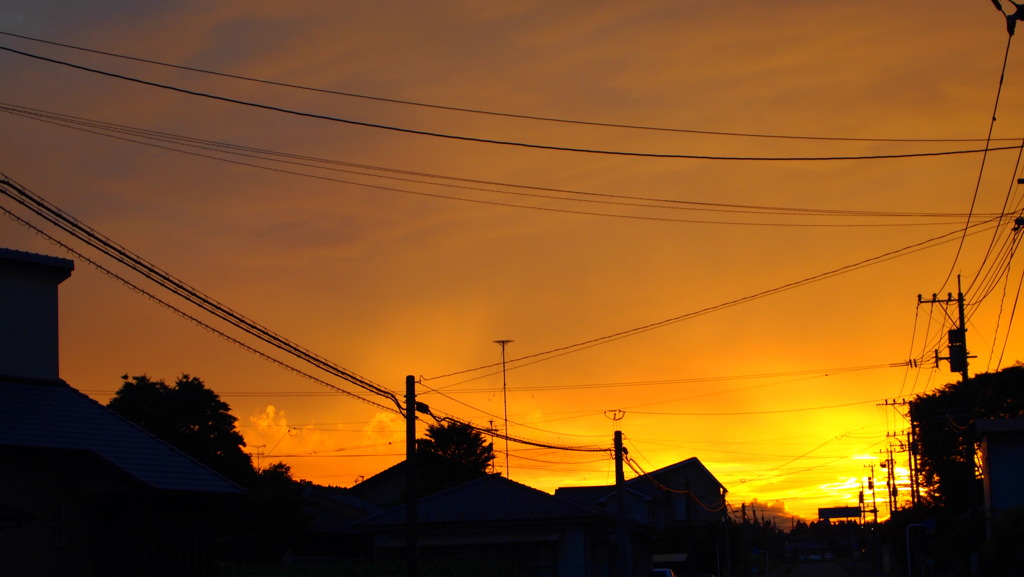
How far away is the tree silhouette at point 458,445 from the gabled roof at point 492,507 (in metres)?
26.8

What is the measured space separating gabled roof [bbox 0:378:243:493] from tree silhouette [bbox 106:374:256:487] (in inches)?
810

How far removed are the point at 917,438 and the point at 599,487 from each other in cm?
2938

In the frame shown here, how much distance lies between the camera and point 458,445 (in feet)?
227

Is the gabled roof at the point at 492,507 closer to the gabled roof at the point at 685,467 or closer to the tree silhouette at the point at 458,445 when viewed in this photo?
the tree silhouette at the point at 458,445

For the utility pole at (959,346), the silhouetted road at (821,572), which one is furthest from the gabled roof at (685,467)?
the utility pole at (959,346)

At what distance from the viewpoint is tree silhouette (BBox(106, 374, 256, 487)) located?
44312 mm

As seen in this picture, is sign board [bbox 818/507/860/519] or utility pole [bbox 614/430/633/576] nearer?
utility pole [bbox 614/430/633/576]

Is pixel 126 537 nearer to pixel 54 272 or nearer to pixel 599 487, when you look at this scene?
pixel 54 272

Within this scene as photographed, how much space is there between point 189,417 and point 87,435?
23436mm

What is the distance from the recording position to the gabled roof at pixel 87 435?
21344 millimetres

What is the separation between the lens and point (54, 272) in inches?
981

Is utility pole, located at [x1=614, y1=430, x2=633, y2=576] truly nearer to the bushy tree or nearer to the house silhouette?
the house silhouette

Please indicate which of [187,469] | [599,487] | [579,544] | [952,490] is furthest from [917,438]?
[187,469]

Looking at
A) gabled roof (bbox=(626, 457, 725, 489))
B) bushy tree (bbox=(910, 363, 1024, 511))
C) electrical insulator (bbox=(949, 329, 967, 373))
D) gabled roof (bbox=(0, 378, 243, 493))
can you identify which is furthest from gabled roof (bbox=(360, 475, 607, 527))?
gabled roof (bbox=(626, 457, 725, 489))
